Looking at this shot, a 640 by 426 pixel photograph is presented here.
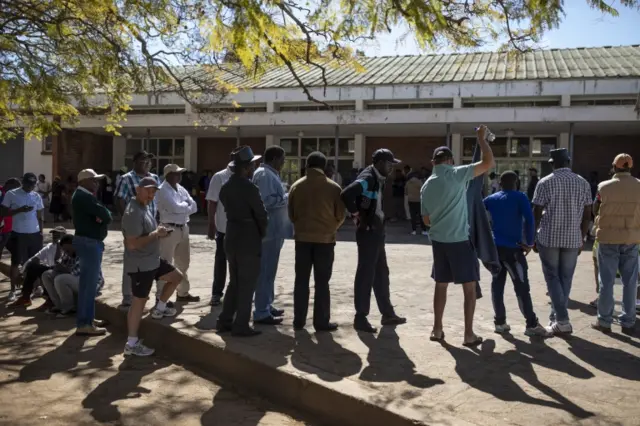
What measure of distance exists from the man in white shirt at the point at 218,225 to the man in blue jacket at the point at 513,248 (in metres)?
3.07

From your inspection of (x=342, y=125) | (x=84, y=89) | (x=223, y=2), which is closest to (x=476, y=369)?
(x=223, y=2)

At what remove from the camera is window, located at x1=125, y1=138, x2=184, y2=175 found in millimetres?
26891

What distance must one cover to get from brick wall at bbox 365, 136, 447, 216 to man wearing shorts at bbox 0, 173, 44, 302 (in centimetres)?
1617

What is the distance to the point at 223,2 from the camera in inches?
301

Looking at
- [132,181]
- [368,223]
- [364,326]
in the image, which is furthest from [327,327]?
[132,181]

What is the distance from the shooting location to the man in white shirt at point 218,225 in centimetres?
734

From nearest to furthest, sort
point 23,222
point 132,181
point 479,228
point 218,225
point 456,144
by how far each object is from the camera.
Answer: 1. point 479,228
2. point 132,181
3. point 218,225
4. point 23,222
5. point 456,144

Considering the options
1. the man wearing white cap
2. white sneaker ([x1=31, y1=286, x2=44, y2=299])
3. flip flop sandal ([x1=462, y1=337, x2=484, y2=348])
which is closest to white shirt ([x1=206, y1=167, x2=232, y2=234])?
the man wearing white cap

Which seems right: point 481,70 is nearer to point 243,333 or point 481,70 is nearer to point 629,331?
point 629,331

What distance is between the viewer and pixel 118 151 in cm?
2706

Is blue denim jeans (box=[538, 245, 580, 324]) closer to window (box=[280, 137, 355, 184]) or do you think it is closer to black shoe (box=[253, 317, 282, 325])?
black shoe (box=[253, 317, 282, 325])

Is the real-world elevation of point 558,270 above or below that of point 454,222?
below

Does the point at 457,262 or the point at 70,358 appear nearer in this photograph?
the point at 457,262

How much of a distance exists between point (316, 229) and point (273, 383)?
5.37 ft
